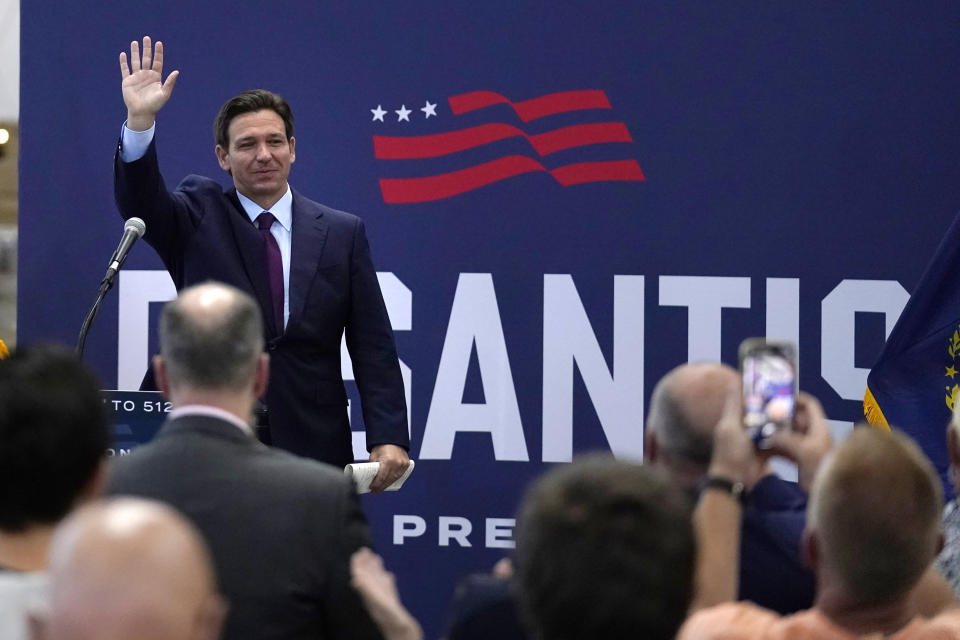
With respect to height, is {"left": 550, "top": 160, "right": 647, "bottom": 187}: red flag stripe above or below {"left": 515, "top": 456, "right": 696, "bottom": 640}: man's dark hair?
above

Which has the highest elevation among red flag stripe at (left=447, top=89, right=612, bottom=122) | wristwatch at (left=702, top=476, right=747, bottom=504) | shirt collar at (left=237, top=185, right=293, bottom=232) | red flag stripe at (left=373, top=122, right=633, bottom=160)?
red flag stripe at (left=447, top=89, right=612, bottom=122)

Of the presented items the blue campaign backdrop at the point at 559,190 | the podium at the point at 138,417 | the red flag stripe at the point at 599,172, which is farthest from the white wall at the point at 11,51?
the red flag stripe at the point at 599,172

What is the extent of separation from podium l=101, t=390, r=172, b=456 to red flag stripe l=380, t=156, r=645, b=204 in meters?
1.37

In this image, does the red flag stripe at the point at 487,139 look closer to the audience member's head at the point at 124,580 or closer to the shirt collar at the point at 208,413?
the shirt collar at the point at 208,413

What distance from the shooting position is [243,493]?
198cm

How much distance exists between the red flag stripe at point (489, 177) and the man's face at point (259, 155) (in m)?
0.72

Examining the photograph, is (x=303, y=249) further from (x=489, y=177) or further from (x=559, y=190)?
(x=559, y=190)

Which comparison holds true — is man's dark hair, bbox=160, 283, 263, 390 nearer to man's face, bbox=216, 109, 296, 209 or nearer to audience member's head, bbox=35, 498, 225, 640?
audience member's head, bbox=35, 498, 225, 640

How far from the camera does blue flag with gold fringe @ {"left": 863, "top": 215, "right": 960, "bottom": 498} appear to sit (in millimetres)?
3982

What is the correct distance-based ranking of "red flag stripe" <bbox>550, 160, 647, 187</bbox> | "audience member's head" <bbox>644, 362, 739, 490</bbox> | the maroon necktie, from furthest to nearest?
"red flag stripe" <bbox>550, 160, 647, 187</bbox> → the maroon necktie → "audience member's head" <bbox>644, 362, 739, 490</bbox>

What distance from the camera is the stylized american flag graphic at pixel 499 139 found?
4.58 metres

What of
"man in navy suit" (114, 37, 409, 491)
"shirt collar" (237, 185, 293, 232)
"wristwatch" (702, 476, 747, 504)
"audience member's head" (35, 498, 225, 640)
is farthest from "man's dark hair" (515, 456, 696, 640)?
"shirt collar" (237, 185, 293, 232)

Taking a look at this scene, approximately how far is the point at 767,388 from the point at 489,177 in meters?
2.77

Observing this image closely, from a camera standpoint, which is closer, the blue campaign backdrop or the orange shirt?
the orange shirt
